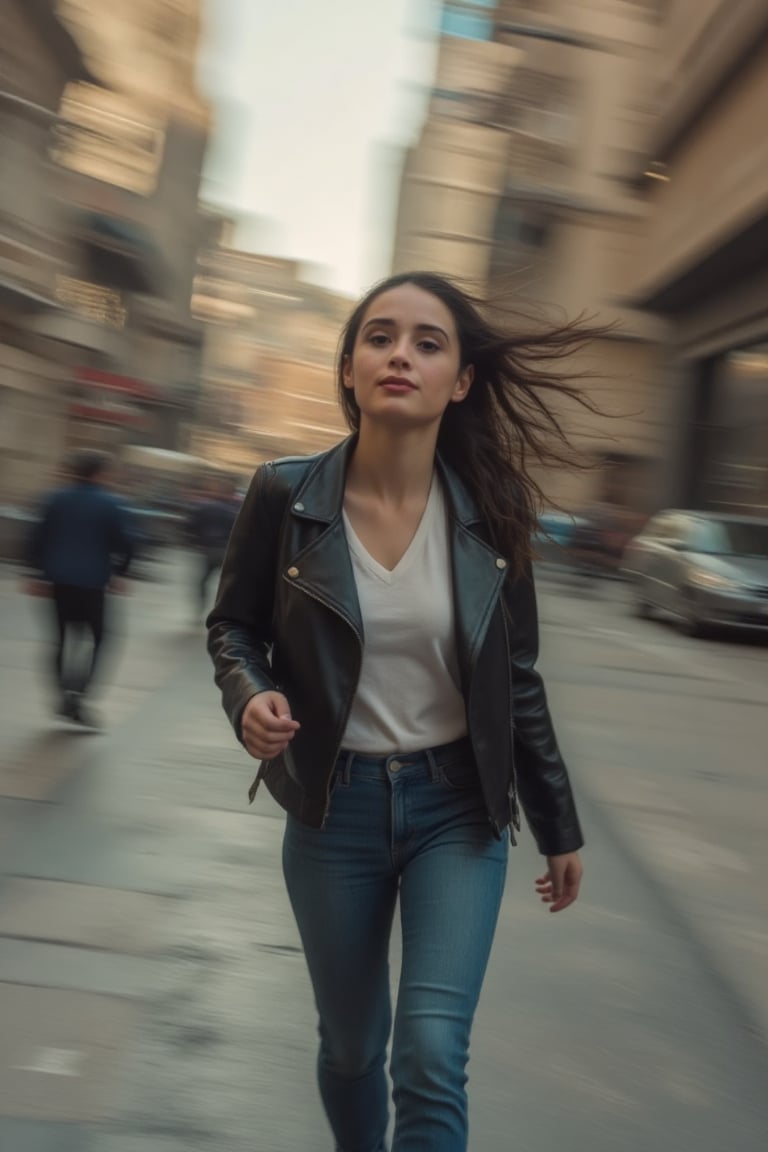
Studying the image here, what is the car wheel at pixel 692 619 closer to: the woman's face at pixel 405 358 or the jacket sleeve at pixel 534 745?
the jacket sleeve at pixel 534 745

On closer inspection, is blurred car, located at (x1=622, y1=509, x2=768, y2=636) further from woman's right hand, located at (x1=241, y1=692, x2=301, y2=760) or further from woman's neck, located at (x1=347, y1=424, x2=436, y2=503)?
woman's right hand, located at (x1=241, y1=692, x2=301, y2=760)

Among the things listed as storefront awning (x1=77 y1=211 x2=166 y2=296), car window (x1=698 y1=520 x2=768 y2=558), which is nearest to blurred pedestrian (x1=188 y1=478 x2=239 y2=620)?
car window (x1=698 y1=520 x2=768 y2=558)

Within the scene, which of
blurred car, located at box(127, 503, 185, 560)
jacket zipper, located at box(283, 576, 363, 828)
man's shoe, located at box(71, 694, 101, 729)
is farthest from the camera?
blurred car, located at box(127, 503, 185, 560)

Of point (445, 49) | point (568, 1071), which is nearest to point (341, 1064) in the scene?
point (568, 1071)

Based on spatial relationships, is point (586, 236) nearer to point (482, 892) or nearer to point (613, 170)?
point (613, 170)

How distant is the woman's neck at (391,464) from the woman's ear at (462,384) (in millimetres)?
110

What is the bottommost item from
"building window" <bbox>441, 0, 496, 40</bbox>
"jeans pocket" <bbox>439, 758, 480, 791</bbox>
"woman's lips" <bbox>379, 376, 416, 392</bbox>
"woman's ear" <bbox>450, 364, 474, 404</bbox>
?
"jeans pocket" <bbox>439, 758, 480, 791</bbox>

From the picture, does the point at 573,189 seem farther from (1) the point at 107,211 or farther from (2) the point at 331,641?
(2) the point at 331,641

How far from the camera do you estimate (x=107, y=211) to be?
4044 cm

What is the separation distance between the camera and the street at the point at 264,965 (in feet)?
10.6

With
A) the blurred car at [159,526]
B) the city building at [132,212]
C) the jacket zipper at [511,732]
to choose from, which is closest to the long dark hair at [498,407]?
the jacket zipper at [511,732]

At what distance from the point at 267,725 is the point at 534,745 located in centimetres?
57

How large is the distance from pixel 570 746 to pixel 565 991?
4.47 metres

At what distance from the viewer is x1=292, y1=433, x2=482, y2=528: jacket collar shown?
2.44 metres
